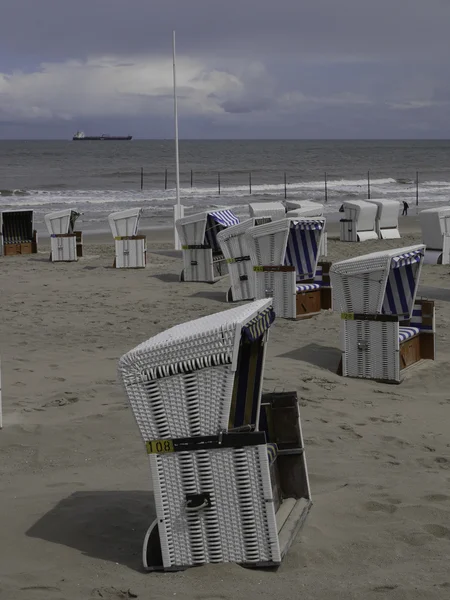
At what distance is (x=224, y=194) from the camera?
4409cm

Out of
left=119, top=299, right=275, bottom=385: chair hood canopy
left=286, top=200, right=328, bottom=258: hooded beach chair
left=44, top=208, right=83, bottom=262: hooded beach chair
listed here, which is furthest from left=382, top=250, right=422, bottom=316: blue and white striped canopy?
left=44, top=208, right=83, bottom=262: hooded beach chair

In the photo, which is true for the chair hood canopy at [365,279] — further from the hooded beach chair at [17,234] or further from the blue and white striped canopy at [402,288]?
the hooded beach chair at [17,234]

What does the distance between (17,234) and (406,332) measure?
13.2 m

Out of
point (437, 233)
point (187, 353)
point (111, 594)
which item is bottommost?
point (111, 594)

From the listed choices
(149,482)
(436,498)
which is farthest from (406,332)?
(149,482)

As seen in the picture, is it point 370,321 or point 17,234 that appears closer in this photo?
point 370,321

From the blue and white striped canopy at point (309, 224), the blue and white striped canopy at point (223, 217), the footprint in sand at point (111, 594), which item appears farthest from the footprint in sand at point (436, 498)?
the blue and white striped canopy at point (223, 217)

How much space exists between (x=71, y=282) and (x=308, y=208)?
228 inches

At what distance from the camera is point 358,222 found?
21844mm

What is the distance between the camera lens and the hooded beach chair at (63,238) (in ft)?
60.7

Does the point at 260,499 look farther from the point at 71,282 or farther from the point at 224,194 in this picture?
the point at 224,194

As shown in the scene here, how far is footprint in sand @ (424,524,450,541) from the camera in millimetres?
4852

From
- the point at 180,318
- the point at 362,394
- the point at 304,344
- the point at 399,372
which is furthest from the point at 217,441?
the point at 180,318

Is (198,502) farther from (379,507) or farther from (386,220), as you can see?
(386,220)
